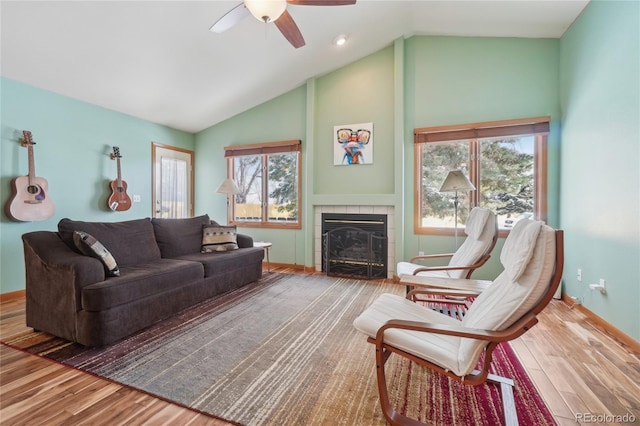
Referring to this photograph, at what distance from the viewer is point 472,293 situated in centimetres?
211

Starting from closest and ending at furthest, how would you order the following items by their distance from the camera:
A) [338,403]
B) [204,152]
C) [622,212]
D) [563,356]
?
[338,403] < [563,356] < [622,212] < [204,152]

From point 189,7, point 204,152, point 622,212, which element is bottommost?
point 622,212

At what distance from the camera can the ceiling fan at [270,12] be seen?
202 cm

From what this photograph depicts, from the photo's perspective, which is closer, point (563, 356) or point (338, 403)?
point (338, 403)

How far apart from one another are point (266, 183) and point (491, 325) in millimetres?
4380

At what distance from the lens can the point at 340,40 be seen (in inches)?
151

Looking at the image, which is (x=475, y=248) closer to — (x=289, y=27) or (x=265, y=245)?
(x=289, y=27)

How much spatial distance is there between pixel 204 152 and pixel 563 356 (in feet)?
18.8

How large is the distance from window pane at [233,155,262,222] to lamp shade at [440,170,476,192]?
3.16 meters

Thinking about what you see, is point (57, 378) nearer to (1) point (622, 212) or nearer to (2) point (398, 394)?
(2) point (398, 394)

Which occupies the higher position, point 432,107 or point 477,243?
point 432,107

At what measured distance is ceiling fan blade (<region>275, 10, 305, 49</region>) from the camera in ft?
7.66

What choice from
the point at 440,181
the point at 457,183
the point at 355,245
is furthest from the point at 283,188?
the point at 457,183

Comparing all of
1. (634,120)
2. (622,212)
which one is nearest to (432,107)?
(634,120)
